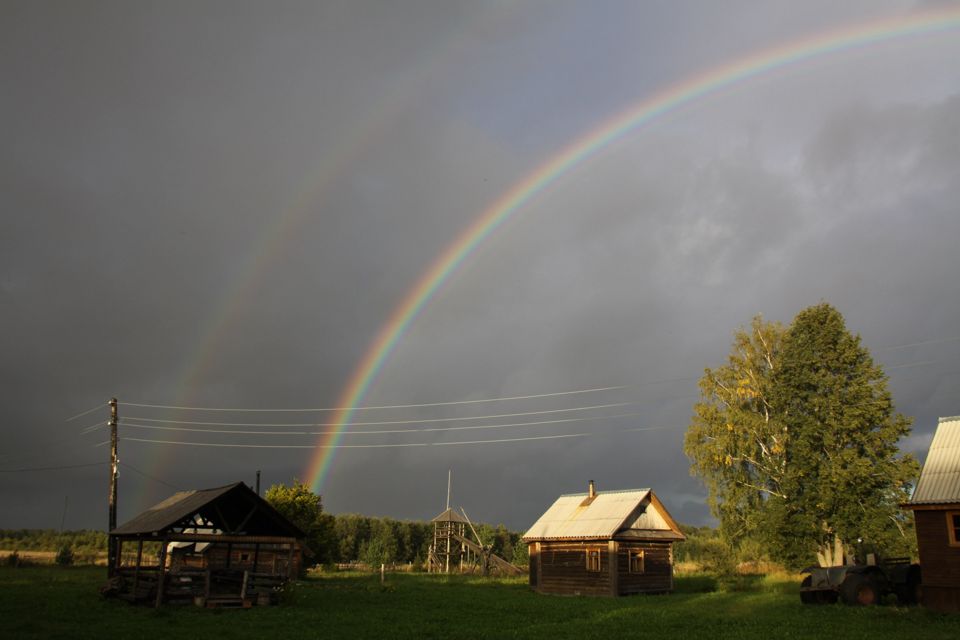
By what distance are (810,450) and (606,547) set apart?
13721 mm

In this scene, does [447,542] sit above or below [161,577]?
below

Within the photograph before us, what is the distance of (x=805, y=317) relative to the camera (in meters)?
44.2

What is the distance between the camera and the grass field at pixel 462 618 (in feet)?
68.4

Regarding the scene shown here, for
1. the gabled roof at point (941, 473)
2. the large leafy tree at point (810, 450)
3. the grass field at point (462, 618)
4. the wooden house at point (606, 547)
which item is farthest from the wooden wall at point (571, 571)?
the gabled roof at point (941, 473)

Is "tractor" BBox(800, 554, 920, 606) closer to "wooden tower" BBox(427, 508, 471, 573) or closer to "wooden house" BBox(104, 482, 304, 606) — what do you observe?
"wooden house" BBox(104, 482, 304, 606)

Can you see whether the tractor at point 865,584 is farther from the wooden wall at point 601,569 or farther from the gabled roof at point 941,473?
the wooden wall at point 601,569

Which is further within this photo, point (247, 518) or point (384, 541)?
point (384, 541)

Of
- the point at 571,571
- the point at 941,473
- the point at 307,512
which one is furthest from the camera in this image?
the point at 307,512

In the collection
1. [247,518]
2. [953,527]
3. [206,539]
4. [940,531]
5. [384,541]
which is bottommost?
[384,541]

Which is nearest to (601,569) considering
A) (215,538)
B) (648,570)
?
(648,570)

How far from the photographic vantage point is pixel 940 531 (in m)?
26.3

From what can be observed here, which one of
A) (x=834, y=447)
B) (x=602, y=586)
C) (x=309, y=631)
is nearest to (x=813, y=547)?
(x=834, y=447)

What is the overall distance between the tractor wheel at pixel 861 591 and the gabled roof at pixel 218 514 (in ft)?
79.5

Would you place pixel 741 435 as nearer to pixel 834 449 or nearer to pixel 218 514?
pixel 834 449
